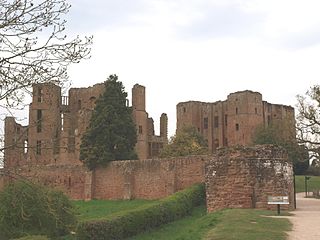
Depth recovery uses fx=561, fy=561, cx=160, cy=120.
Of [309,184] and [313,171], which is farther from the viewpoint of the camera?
[313,171]

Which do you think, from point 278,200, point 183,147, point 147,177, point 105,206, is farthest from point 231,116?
point 278,200

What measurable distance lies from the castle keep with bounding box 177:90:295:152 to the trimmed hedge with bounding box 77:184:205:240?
4761cm

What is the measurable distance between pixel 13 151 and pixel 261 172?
12.4 metres

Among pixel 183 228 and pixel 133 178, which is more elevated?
pixel 133 178

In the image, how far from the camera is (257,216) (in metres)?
17.5

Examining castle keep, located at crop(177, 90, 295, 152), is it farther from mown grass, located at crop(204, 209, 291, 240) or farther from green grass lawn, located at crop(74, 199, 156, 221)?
mown grass, located at crop(204, 209, 291, 240)

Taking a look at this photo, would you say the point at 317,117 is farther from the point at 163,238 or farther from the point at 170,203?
the point at 163,238

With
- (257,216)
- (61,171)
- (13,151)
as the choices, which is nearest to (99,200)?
(61,171)

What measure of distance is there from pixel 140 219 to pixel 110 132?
66.6 feet

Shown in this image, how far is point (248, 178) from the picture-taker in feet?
68.9

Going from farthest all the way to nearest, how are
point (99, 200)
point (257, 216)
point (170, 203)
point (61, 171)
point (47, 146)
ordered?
point (61, 171)
point (99, 200)
point (170, 203)
point (257, 216)
point (47, 146)

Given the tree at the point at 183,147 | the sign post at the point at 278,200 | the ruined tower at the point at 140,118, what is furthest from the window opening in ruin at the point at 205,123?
the sign post at the point at 278,200

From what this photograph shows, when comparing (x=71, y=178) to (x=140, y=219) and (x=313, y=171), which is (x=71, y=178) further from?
(x=313, y=171)

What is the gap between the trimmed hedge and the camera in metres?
18.5
